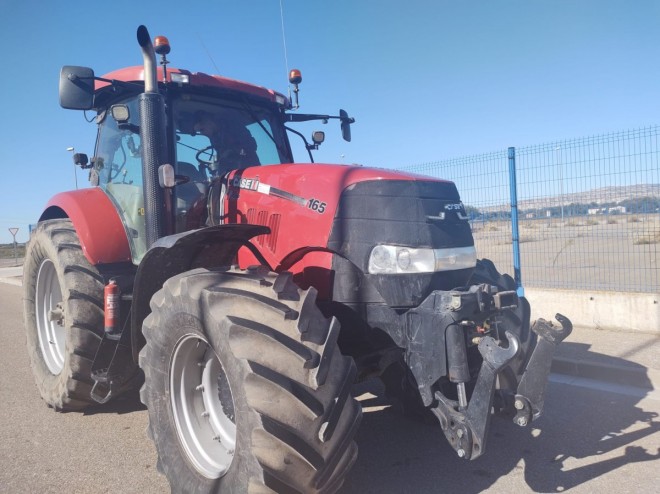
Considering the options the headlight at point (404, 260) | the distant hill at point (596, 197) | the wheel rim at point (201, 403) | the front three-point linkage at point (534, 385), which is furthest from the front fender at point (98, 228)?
the distant hill at point (596, 197)

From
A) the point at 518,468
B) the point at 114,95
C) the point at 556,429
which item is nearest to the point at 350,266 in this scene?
the point at 518,468

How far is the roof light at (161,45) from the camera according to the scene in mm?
3934

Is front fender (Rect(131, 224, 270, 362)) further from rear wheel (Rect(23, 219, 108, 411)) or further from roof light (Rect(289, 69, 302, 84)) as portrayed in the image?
roof light (Rect(289, 69, 302, 84))

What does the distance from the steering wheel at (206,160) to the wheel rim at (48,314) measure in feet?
5.97

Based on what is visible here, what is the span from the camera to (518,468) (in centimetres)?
333

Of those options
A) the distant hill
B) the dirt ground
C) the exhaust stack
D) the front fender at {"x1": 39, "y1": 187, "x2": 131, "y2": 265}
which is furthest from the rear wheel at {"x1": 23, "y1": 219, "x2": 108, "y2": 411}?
the distant hill

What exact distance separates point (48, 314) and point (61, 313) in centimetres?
46

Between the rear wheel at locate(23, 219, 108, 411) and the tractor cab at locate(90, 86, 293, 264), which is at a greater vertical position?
the tractor cab at locate(90, 86, 293, 264)

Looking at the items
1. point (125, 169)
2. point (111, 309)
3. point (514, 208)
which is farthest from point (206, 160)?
point (514, 208)

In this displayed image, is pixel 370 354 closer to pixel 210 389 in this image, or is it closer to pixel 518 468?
pixel 210 389

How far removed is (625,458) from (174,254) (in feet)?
10.1

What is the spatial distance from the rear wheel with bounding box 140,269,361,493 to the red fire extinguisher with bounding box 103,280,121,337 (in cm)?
93

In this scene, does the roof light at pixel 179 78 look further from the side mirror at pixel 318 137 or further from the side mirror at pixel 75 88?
the side mirror at pixel 318 137

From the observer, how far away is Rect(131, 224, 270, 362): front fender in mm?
3129
